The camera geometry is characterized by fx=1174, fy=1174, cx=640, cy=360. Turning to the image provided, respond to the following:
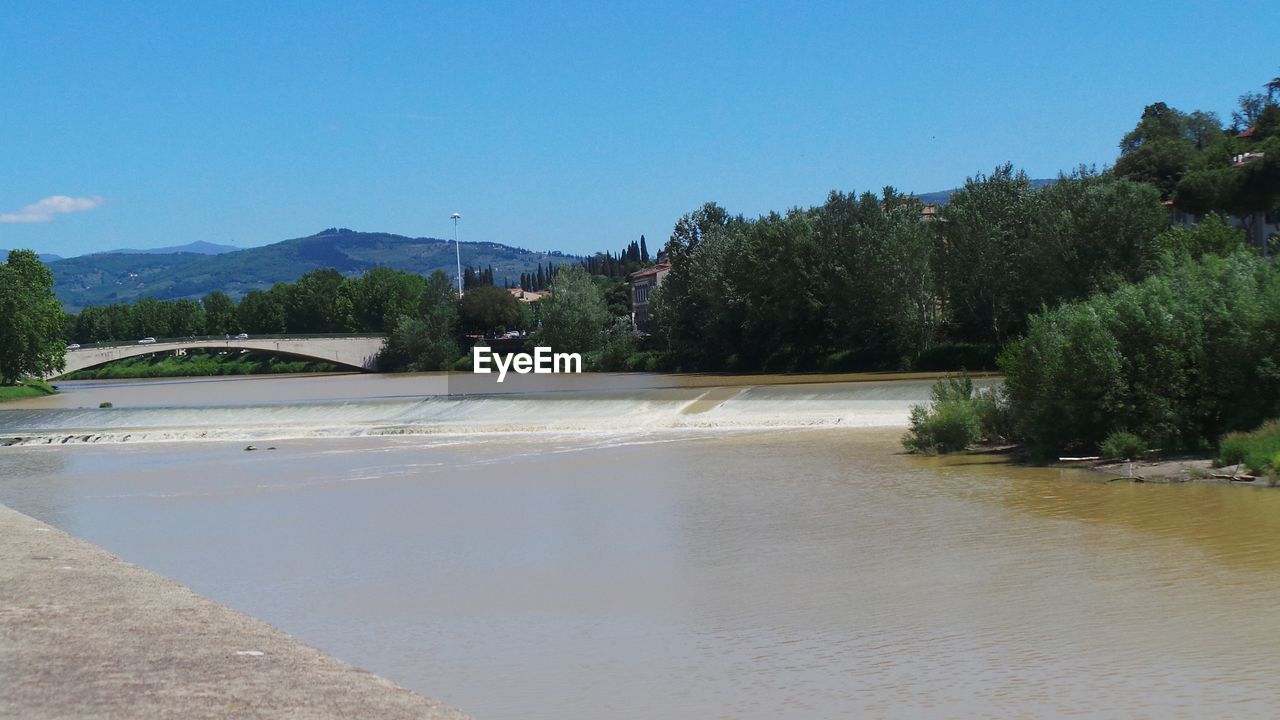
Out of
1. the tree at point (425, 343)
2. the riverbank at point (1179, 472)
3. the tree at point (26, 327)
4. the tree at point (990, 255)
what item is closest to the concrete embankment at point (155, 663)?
the riverbank at point (1179, 472)

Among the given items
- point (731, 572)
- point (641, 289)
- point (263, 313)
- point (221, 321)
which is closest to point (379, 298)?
point (263, 313)

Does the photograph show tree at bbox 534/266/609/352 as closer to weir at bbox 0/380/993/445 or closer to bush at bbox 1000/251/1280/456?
weir at bbox 0/380/993/445

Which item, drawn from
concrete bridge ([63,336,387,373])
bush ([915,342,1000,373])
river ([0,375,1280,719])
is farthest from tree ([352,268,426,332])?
river ([0,375,1280,719])

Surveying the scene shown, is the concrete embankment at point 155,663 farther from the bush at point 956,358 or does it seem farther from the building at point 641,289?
the building at point 641,289

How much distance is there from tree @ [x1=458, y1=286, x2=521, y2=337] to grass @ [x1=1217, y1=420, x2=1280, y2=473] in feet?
306

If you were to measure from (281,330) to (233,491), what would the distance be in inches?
5868

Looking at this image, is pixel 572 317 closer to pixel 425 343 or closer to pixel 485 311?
pixel 485 311

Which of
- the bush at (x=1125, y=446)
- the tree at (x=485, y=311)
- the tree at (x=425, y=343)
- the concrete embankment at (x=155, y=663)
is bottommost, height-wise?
the concrete embankment at (x=155, y=663)

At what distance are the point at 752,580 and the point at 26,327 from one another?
252 feet

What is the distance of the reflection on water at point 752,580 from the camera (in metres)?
9.09

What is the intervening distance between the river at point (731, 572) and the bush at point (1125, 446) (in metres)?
0.98

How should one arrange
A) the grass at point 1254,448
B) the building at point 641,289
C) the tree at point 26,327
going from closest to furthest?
the grass at point 1254,448, the tree at point 26,327, the building at point 641,289

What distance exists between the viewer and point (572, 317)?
294 ft

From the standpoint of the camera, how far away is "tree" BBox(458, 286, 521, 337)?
110188 mm
